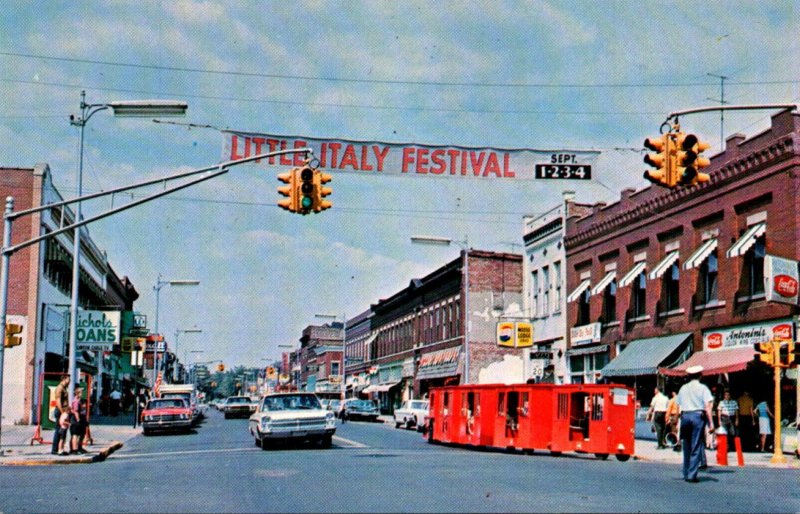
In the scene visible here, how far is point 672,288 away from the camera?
34312 millimetres

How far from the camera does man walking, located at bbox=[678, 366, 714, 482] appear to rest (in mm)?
15068

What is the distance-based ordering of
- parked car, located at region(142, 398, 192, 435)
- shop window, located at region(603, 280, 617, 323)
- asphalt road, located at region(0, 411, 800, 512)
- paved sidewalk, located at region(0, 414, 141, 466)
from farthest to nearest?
shop window, located at region(603, 280, 617, 323)
parked car, located at region(142, 398, 192, 435)
paved sidewalk, located at region(0, 414, 141, 466)
asphalt road, located at region(0, 411, 800, 512)

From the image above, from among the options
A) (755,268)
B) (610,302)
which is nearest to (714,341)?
(755,268)

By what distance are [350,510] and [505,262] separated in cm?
4736

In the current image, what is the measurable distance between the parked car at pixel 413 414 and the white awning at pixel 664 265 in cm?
1332

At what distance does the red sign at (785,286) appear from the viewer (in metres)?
25.7

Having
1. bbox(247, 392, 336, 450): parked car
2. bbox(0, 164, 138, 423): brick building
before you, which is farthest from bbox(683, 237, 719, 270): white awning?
bbox(0, 164, 138, 423): brick building

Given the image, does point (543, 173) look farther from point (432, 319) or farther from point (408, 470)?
point (432, 319)

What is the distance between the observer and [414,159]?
22.1 m

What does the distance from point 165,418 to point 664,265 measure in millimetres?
19800

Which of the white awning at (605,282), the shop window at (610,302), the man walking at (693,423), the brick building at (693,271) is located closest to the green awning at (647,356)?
the brick building at (693,271)

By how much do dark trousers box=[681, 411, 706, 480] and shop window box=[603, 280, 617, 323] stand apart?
2335 cm

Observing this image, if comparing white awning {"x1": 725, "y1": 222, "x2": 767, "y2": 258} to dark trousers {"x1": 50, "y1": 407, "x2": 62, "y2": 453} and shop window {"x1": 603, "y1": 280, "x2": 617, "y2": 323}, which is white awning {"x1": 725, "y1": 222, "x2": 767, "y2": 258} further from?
dark trousers {"x1": 50, "y1": 407, "x2": 62, "y2": 453}

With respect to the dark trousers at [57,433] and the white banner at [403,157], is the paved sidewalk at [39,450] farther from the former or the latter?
the white banner at [403,157]
